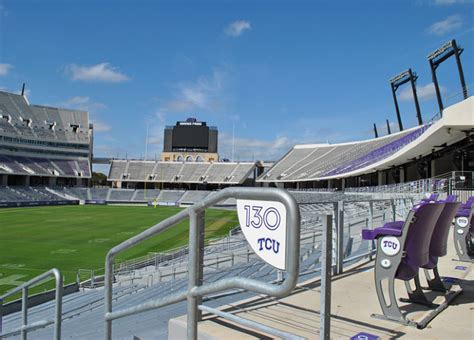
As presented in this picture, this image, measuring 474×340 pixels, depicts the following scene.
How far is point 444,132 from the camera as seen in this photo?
24.1 m

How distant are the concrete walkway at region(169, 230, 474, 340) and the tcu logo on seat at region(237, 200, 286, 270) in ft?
3.92

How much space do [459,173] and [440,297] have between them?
71.7 feet

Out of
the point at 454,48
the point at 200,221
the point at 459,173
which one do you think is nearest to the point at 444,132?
the point at 459,173

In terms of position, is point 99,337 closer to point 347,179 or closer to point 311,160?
point 347,179

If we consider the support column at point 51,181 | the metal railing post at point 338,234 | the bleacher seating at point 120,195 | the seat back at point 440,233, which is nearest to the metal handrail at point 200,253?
the seat back at point 440,233

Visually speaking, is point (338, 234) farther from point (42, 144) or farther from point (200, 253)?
point (42, 144)

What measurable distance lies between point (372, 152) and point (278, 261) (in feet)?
164

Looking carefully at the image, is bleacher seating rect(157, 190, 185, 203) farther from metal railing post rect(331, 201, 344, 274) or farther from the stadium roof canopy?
metal railing post rect(331, 201, 344, 274)

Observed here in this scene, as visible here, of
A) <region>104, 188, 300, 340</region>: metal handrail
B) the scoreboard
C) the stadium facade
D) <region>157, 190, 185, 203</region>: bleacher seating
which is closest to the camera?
<region>104, 188, 300, 340</region>: metal handrail

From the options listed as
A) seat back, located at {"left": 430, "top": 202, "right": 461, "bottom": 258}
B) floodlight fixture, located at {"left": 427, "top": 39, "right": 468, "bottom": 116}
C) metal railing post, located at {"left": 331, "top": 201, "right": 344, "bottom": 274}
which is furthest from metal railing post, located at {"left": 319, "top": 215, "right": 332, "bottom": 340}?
floodlight fixture, located at {"left": 427, "top": 39, "right": 468, "bottom": 116}

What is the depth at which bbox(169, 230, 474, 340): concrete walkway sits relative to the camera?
335 cm

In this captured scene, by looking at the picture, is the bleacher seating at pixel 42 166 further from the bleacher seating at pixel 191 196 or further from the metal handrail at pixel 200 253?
the metal handrail at pixel 200 253

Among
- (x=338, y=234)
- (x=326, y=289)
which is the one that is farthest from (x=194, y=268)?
(x=338, y=234)

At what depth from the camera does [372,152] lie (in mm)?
49250
